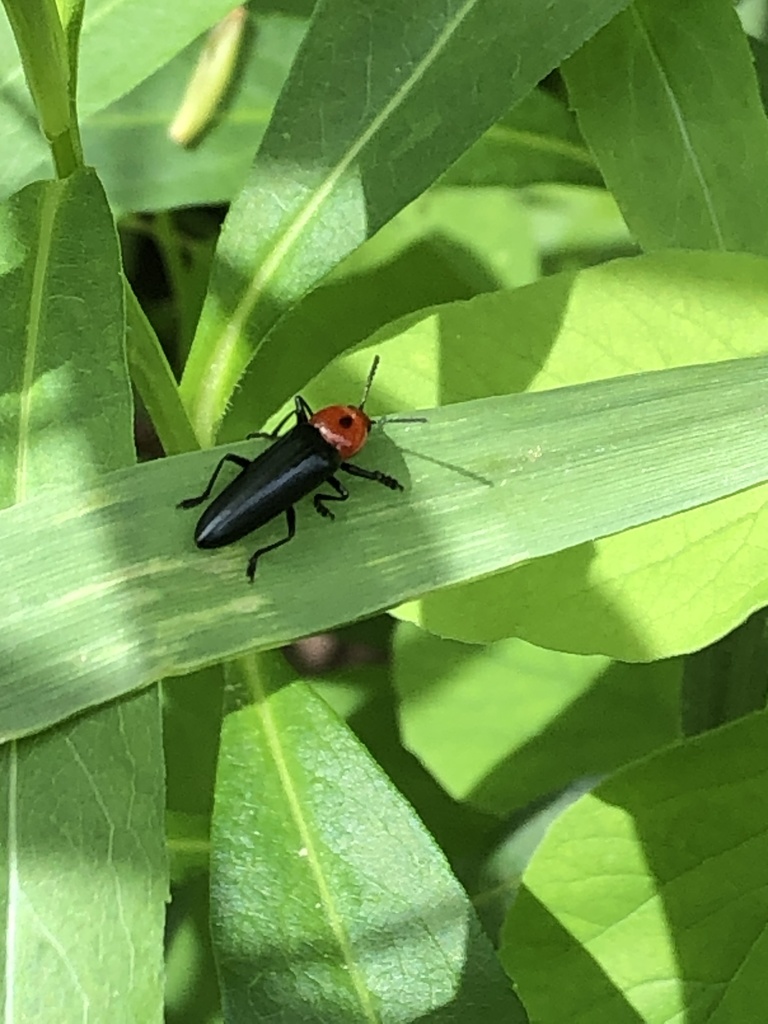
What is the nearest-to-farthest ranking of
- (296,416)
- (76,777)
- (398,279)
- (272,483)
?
(76,777)
(272,483)
(296,416)
(398,279)

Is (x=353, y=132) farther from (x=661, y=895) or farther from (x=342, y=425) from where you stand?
(x=661, y=895)

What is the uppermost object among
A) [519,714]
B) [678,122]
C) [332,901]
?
[678,122]

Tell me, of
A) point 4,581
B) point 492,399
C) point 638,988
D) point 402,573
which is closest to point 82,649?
point 4,581

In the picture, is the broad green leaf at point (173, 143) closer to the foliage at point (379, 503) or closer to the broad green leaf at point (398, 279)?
the foliage at point (379, 503)

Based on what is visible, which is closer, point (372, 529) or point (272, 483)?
point (372, 529)

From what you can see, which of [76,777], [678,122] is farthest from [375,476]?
[678,122]

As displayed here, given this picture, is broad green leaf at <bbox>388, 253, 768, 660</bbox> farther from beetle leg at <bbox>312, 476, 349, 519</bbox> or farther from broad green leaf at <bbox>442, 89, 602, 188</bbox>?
broad green leaf at <bbox>442, 89, 602, 188</bbox>

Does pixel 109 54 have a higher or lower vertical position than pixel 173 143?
higher
